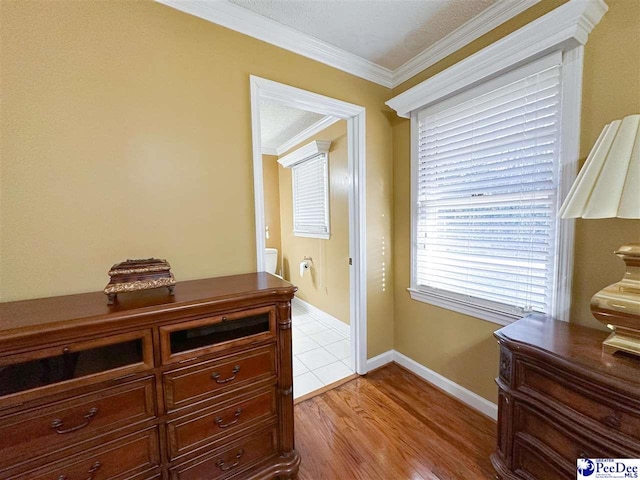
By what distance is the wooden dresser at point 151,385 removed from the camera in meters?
0.84

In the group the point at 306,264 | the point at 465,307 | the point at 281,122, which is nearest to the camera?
the point at 465,307

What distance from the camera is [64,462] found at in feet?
2.93

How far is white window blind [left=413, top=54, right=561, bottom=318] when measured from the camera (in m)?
1.42

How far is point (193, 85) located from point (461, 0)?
162 cm

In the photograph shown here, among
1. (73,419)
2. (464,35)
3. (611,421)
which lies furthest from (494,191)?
(73,419)

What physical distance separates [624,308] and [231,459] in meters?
1.77

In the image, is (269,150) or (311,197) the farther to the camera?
(269,150)

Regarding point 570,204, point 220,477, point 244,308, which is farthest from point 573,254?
point 220,477

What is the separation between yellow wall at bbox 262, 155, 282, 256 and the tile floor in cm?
152

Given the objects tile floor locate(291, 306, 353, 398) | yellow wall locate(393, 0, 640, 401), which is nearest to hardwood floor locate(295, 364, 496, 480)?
tile floor locate(291, 306, 353, 398)

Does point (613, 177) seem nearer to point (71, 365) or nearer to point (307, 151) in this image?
point (71, 365)

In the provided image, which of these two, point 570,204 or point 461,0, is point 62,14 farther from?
point 570,204

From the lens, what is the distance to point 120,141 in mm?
1297

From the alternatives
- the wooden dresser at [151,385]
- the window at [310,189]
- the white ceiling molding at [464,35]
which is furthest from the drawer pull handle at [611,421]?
the window at [310,189]
